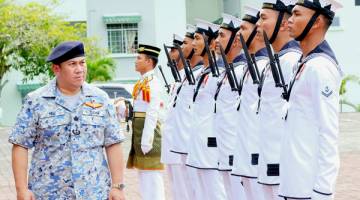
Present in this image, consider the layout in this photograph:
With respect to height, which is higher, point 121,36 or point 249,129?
point 121,36

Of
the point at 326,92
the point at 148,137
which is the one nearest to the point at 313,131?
the point at 326,92

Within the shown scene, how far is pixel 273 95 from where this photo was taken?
652 centimetres

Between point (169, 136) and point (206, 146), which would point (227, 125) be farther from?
point (169, 136)

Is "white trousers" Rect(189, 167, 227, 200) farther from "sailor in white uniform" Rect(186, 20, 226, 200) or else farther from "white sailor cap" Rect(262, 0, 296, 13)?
"white sailor cap" Rect(262, 0, 296, 13)

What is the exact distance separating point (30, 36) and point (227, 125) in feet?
94.8

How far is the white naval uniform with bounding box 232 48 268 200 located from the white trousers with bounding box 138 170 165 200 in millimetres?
2699

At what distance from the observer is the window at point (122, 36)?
42219mm

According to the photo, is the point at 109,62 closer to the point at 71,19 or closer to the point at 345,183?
the point at 71,19

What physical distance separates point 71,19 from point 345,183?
101 ft

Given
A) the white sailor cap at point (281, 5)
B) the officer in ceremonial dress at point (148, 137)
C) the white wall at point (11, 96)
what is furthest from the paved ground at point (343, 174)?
the white wall at point (11, 96)

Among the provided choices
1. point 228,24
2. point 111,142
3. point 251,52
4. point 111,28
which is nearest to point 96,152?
point 111,142

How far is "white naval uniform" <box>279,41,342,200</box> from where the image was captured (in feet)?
17.8

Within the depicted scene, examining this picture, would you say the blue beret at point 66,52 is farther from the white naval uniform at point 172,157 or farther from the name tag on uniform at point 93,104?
the white naval uniform at point 172,157

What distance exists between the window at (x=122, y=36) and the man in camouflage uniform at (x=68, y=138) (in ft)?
119
